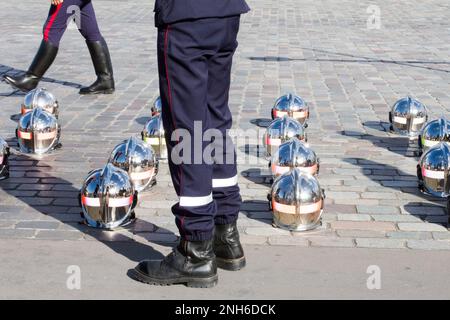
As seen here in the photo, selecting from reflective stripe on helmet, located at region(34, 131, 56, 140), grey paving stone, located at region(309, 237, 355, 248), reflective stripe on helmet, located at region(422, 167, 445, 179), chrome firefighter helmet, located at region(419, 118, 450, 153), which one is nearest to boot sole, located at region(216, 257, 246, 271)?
grey paving stone, located at region(309, 237, 355, 248)

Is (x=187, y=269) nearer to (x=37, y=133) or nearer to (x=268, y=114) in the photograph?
(x=37, y=133)

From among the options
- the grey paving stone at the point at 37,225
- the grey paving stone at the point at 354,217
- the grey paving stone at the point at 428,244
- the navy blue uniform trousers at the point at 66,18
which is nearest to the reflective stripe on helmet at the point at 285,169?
the grey paving stone at the point at 354,217

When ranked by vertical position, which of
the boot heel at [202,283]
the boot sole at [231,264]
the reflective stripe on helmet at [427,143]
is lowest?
A: the reflective stripe on helmet at [427,143]

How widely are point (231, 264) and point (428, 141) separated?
293cm

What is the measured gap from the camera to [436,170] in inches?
239

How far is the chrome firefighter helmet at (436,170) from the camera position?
605 cm

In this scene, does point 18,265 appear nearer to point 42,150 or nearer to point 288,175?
point 288,175

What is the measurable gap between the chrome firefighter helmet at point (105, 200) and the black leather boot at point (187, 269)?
94cm

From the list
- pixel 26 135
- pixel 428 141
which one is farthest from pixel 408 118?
pixel 26 135

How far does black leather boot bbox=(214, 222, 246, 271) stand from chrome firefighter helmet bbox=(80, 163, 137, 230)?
2.97 feet

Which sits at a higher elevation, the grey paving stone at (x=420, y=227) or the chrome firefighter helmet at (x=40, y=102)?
the grey paving stone at (x=420, y=227)

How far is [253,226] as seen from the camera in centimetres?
554

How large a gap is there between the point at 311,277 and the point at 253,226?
37.9 inches

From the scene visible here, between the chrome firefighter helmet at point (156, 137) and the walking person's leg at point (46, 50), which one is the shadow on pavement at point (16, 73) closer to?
the walking person's leg at point (46, 50)
